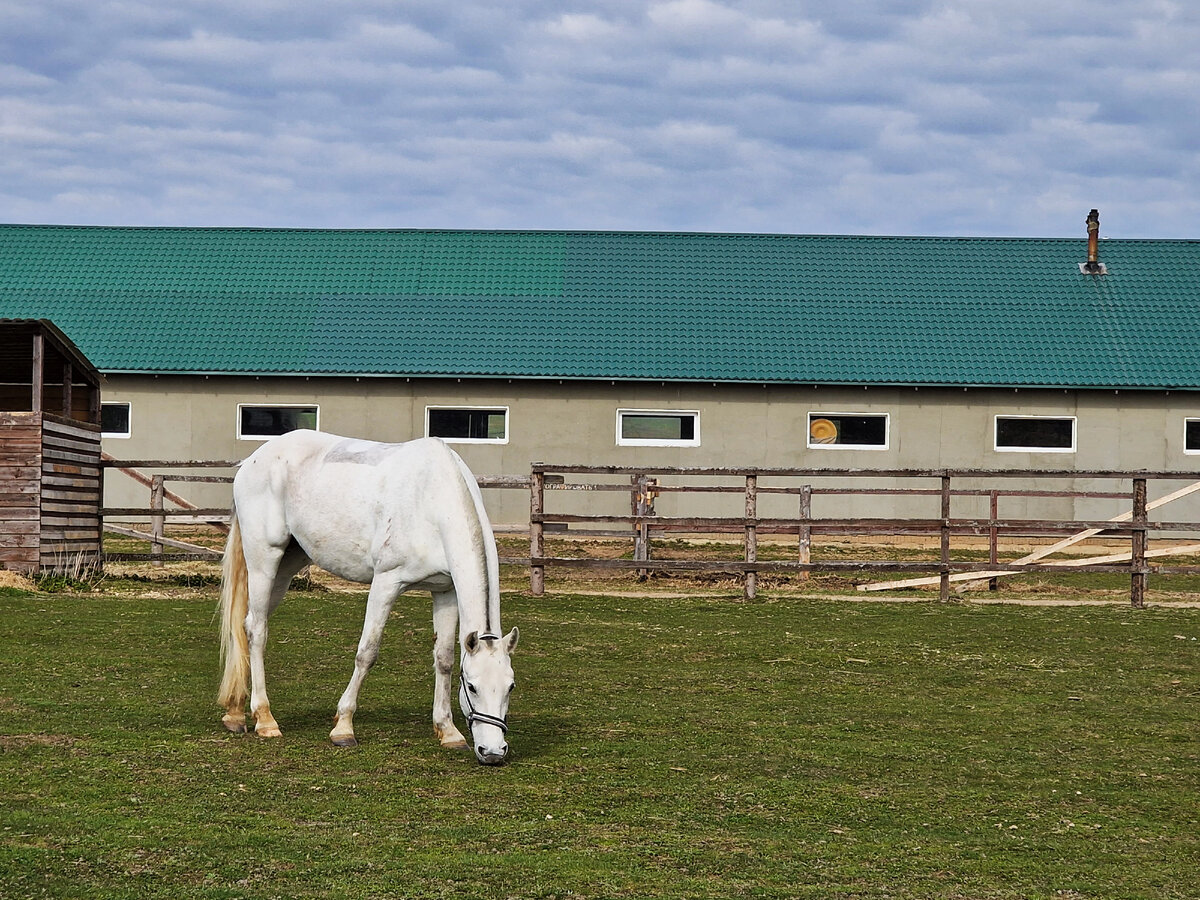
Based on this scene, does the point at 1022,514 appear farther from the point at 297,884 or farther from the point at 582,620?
the point at 297,884

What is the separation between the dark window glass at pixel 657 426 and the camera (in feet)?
84.1

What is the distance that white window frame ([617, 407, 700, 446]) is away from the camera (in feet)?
83.6

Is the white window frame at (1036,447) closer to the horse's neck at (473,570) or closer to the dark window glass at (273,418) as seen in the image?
the dark window glass at (273,418)

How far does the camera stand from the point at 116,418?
84.8 feet

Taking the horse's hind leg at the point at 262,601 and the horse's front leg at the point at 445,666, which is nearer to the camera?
the horse's front leg at the point at 445,666

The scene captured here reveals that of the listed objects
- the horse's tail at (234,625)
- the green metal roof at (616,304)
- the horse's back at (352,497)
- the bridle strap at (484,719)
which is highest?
the green metal roof at (616,304)

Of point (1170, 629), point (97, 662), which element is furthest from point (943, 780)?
point (1170, 629)

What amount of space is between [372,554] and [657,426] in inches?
712

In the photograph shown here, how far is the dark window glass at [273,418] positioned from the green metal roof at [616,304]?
83 centimetres

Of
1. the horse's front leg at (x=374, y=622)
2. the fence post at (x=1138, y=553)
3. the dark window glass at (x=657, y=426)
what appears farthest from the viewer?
the dark window glass at (x=657, y=426)

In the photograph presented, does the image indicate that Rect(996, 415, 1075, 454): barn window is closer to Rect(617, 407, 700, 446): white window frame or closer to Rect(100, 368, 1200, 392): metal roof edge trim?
Rect(100, 368, 1200, 392): metal roof edge trim

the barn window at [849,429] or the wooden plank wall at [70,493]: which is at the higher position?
the barn window at [849,429]

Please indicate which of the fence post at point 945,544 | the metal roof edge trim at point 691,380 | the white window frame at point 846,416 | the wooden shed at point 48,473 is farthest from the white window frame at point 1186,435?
the wooden shed at point 48,473

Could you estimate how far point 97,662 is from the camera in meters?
10.4
